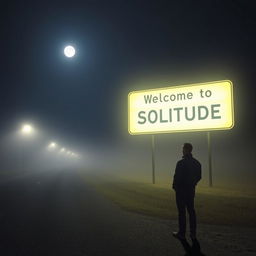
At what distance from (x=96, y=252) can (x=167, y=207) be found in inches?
277

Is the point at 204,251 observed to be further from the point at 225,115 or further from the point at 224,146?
the point at 224,146

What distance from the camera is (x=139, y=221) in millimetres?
12203

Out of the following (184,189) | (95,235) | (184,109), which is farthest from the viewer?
(184,109)

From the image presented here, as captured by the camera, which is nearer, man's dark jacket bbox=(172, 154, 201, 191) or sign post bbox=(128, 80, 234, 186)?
man's dark jacket bbox=(172, 154, 201, 191)

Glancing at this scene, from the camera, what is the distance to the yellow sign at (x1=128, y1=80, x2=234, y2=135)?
73.7 ft

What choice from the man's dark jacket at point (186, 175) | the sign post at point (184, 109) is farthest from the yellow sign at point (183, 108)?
the man's dark jacket at point (186, 175)

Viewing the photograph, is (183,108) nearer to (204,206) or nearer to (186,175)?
(204,206)

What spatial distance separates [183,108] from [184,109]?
9cm

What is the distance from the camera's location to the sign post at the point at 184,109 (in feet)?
73.6

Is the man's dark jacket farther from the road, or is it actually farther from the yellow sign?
the yellow sign

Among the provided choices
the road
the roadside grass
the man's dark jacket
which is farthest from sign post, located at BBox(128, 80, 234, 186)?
the man's dark jacket

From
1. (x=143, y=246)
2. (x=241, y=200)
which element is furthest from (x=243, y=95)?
(x=143, y=246)

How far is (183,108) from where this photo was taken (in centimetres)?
2370

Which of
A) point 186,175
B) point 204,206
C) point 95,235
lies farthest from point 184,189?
point 204,206
